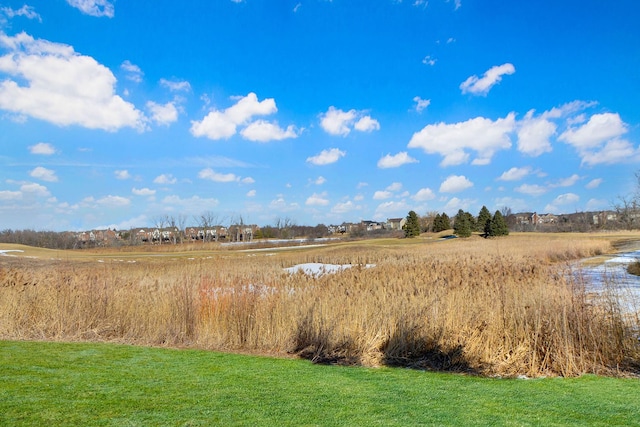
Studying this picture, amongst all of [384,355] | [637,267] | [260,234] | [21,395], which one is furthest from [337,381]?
[260,234]

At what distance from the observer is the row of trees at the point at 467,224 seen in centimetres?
5328

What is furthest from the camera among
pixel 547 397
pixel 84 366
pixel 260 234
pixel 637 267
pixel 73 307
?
pixel 260 234

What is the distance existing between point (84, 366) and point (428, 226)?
257ft

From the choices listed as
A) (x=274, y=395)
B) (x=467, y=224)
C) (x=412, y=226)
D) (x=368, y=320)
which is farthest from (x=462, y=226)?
(x=274, y=395)

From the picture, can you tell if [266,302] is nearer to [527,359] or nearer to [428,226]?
[527,359]

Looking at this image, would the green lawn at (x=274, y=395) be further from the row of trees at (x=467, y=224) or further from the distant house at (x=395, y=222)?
the distant house at (x=395, y=222)

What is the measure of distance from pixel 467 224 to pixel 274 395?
54.2m

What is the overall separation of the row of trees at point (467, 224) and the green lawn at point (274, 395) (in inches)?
2010

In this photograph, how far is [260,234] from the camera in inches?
3706

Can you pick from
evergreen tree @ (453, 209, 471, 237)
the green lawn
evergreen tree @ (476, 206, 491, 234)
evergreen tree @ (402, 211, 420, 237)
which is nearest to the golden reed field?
the green lawn

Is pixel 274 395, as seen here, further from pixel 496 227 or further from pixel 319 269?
pixel 496 227

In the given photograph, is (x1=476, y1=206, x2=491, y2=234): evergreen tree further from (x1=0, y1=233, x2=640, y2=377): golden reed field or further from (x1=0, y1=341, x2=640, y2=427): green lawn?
(x1=0, y1=341, x2=640, y2=427): green lawn

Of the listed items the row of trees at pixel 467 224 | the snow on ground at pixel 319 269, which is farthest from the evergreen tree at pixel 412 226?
the snow on ground at pixel 319 269

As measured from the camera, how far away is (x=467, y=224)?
54.9 metres
